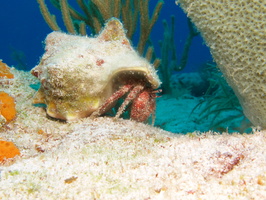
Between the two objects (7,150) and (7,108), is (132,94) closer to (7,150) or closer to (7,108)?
(7,150)

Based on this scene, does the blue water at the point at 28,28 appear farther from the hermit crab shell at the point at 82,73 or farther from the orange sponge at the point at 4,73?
the hermit crab shell at the point at 82,73

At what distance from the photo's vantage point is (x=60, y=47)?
254 centimetres

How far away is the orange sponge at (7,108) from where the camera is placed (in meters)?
2.44

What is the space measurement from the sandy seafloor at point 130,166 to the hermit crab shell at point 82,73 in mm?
319

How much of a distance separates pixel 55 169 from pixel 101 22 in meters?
3.85

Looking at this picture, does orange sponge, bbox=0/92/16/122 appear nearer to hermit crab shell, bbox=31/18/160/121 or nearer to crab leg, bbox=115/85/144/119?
hermit crab shell, bbox=31/18/160/121

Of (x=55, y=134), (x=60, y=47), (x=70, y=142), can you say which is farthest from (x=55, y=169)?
(x=60, y=47)

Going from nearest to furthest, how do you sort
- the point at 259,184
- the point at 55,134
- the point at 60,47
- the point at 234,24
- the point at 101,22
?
the point at 259,184 < the point at 234,24 < the point at 55,134 < the point at 60,47 < the point at 101,22

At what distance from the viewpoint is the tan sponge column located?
1.88 meters

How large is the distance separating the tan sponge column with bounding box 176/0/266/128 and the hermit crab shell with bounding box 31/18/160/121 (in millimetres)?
757

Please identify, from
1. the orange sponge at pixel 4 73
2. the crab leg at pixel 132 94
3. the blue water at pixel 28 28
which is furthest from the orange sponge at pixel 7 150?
the blue water at pixel 28 28

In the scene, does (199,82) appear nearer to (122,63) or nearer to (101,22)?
(101,22)

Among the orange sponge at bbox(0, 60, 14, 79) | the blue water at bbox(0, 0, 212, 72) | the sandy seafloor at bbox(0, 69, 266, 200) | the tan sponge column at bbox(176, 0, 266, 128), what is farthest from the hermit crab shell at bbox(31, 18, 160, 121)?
the blue water at bbox(0, 0, 212, 72)

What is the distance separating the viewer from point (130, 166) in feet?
5.06
